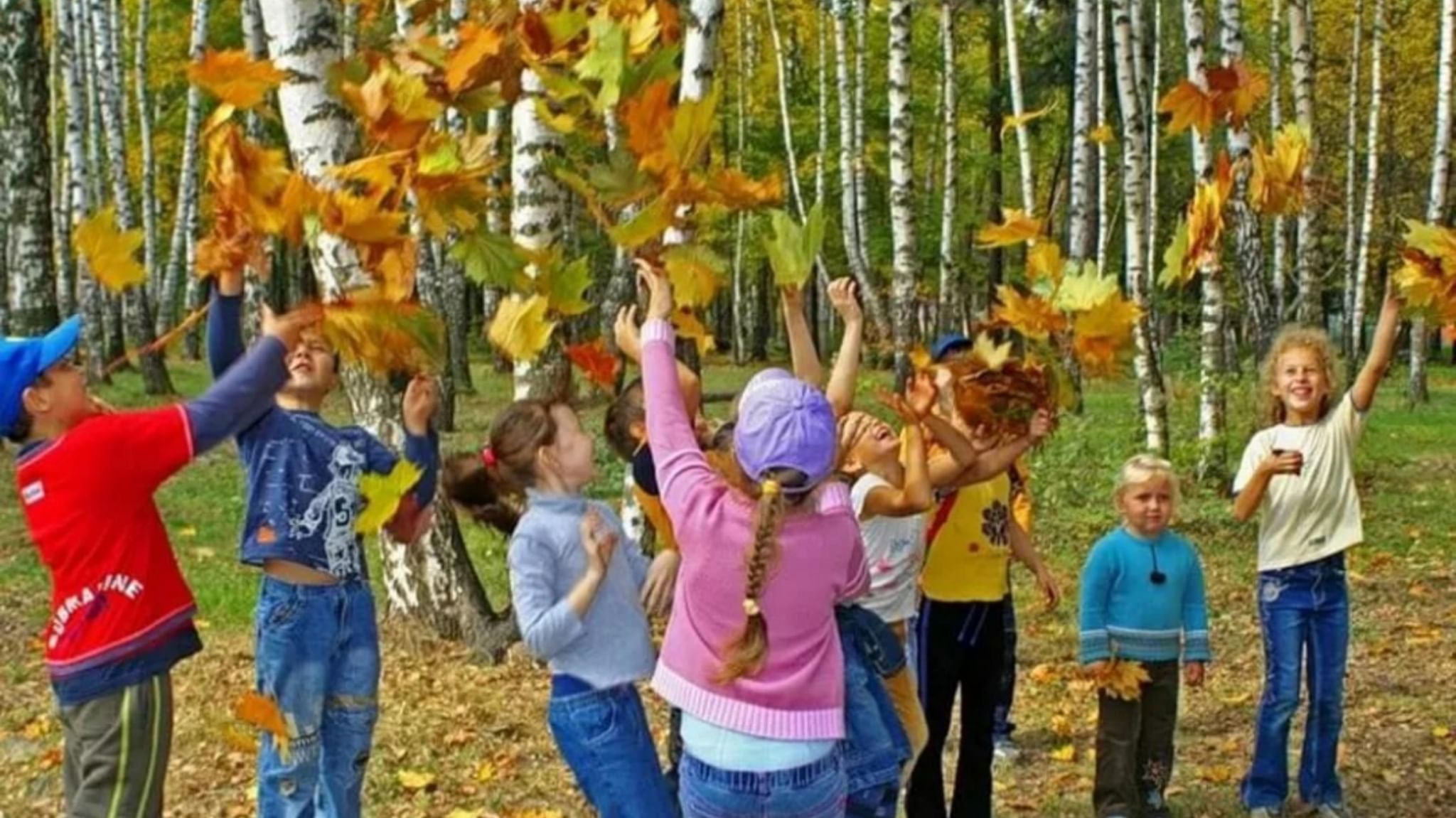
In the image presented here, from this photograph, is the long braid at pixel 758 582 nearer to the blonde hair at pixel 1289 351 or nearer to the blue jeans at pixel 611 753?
the blue jeans at pixel 611 753

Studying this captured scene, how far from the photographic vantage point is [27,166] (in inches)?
464

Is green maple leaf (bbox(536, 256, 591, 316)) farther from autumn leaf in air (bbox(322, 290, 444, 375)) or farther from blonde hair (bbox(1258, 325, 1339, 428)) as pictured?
blonde hair (bbox(1258, 325, 1339, 428))

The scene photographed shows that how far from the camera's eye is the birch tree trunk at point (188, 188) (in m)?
19.4

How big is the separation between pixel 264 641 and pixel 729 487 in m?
1.44

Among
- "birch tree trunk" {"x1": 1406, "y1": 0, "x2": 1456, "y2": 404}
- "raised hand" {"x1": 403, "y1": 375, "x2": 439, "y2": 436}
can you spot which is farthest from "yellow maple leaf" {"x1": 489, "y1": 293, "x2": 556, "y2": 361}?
"birch tree trunk" {"x1": 1406, "y1": 0, "x2": 1456, "y2": 404}

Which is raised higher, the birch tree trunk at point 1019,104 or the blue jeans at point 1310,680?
the birch tree trunk at point 1019,104

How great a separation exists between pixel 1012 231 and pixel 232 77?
2358 mm

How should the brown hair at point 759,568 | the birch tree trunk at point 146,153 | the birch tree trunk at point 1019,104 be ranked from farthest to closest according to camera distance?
the birch tree trunk at point 146,153 < the birch tree trunk at point 1019,104 < the brown hair at point 759,568

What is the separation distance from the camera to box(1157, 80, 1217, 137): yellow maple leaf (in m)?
5.44

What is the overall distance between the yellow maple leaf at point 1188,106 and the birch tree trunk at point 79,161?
1451 centimetres

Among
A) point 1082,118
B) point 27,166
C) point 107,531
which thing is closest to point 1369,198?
point 1082,118

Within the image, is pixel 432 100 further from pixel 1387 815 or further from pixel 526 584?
pixel 1387 815

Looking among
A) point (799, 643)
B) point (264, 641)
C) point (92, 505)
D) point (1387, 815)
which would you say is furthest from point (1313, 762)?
point (92, 505)

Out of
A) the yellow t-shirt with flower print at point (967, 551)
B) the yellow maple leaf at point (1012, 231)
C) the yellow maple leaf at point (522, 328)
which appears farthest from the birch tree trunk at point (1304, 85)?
the yellow maple leaf at point (522, 328)
